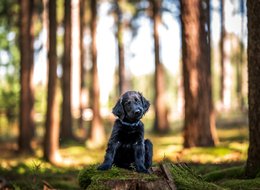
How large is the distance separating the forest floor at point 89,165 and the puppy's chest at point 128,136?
0.81m

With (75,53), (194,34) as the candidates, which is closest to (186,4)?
(194,34)

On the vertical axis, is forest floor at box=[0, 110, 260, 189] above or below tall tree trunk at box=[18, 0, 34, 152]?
below

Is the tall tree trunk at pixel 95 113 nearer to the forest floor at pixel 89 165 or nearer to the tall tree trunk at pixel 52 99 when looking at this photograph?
the forest floor at pixel 89 165

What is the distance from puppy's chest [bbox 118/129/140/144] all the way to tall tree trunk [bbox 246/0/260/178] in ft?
8.54

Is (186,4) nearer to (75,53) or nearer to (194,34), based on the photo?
(194,34)

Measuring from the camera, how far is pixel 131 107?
225 inches

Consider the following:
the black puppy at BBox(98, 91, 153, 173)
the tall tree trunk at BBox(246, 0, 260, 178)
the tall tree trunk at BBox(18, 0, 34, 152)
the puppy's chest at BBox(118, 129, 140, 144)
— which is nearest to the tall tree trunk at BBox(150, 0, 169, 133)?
the tall tree trunk at BBox(18, 0, 34, 152)

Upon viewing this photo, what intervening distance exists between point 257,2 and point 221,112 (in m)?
31.4

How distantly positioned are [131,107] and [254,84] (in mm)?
2932

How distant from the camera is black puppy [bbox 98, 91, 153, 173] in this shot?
582 centimetres

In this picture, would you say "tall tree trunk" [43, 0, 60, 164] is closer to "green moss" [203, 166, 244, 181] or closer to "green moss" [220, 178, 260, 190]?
"green moss" [203, 166, 244, 181]

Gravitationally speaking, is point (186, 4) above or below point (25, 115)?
above

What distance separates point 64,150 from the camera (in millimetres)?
20031

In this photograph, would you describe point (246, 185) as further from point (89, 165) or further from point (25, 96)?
point (25, 96)
